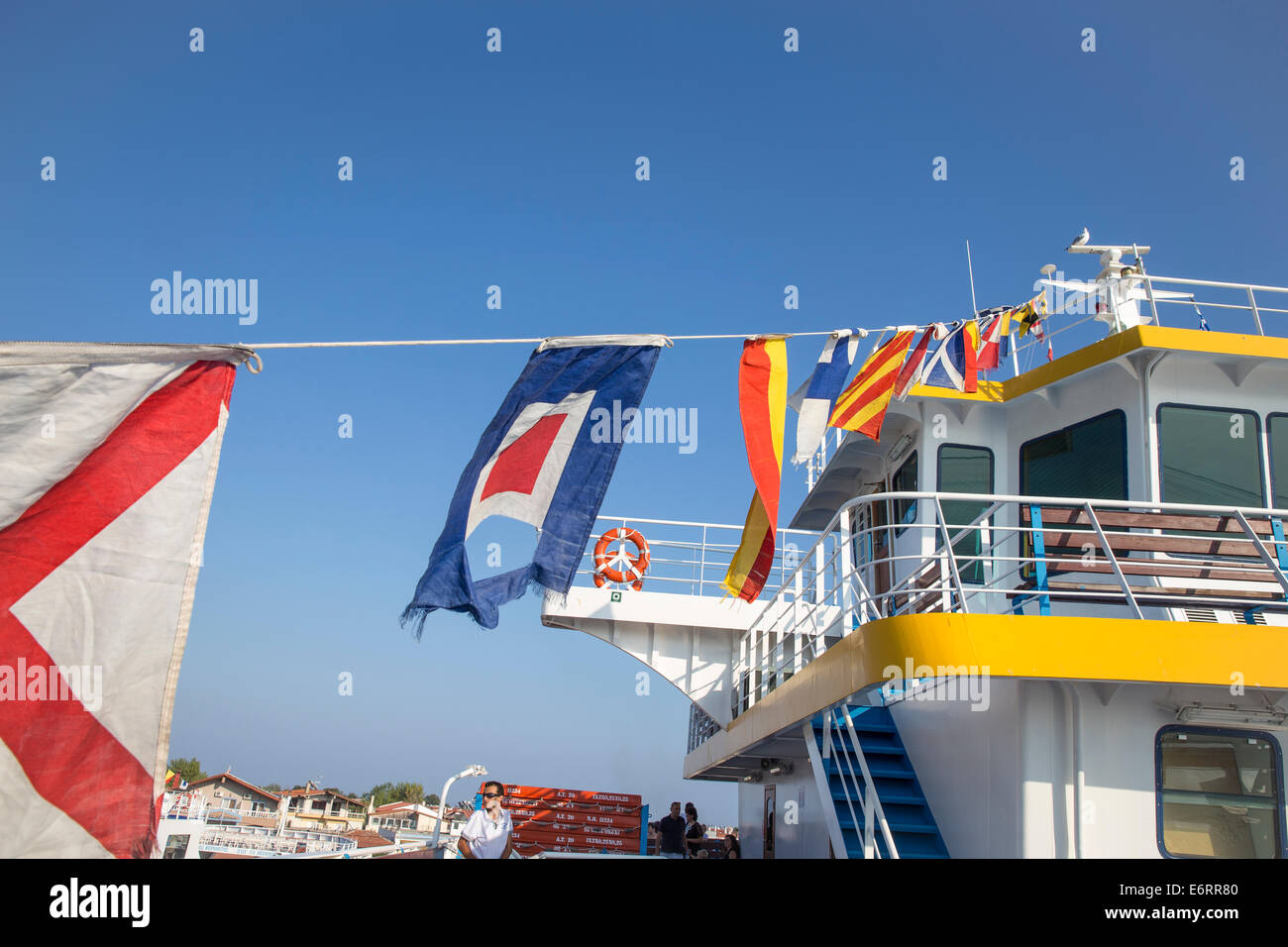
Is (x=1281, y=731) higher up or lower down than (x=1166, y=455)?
lower down

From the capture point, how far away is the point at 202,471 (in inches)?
108

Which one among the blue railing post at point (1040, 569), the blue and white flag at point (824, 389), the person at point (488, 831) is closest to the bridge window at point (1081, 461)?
the blue railing post at point (1040, 569)

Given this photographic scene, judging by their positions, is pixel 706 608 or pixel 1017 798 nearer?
pixel 1017 798

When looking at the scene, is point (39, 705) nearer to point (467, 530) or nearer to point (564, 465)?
point (467, 530)

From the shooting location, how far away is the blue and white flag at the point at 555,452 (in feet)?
16.5

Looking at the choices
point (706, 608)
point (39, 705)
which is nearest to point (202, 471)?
point (39, 705)

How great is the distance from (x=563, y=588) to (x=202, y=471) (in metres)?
2.49

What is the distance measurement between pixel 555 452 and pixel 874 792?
316 centimetres

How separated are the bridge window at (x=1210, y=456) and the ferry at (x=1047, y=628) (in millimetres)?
20

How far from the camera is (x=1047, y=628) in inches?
216

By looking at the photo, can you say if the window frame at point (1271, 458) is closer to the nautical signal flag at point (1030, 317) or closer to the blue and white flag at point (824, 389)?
the nautical signal flag at point (1030, 317)

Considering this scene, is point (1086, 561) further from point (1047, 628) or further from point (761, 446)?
point (761, 446)

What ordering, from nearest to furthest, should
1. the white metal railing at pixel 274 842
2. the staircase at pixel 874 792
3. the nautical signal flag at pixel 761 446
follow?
the staircase at pixel 874 792
the nautical signal flag at pixel 761 446
the white metal railing at pixel 274 842

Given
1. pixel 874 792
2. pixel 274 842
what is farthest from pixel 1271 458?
pixel 274 842
